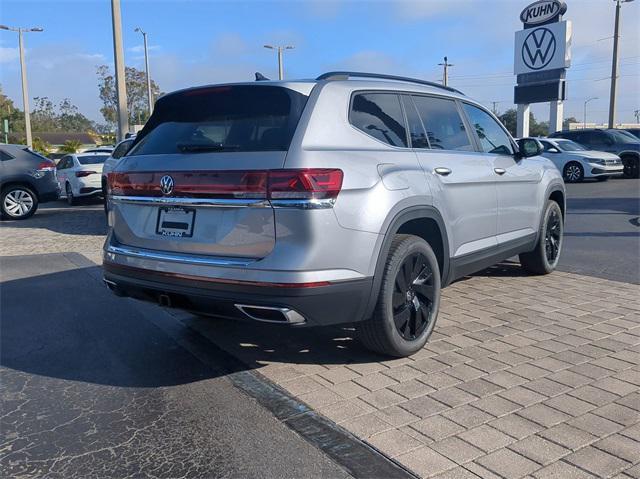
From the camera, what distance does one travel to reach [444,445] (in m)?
3.07

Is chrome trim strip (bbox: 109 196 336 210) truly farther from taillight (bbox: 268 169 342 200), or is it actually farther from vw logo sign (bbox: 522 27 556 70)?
vw logo sign (bbox: 522 27 556 70)

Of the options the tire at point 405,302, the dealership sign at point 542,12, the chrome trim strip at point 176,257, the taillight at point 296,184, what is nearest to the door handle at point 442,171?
the tire at point 405,302

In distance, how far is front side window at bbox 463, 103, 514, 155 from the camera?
5.54m

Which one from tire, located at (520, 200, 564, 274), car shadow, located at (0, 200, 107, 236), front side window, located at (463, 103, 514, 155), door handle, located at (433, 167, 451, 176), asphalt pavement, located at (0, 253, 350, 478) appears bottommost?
asphalt pavement, located at (0, 253, 350, 478)

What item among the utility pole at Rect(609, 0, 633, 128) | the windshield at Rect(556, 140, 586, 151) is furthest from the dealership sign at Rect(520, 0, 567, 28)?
the windshield at Rect(556, 140, 586, 151)

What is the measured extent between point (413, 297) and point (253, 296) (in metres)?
1.36

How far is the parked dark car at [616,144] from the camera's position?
21359mm

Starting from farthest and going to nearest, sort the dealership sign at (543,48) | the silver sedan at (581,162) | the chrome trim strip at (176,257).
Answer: the dealership sign at (543,48)
the silver sedan at (581,162)
the chrome trim strip at (176,257)

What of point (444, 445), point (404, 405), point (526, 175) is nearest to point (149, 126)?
point (404, 405)

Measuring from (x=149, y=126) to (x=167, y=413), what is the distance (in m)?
2.06

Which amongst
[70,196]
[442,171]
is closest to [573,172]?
[70,196]

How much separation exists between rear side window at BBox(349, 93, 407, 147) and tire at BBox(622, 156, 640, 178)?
1996 centimetres

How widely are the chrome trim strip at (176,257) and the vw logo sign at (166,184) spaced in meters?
0.40

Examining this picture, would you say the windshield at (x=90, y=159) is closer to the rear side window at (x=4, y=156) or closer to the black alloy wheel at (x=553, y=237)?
the rear side window at (x=4, y=156)
